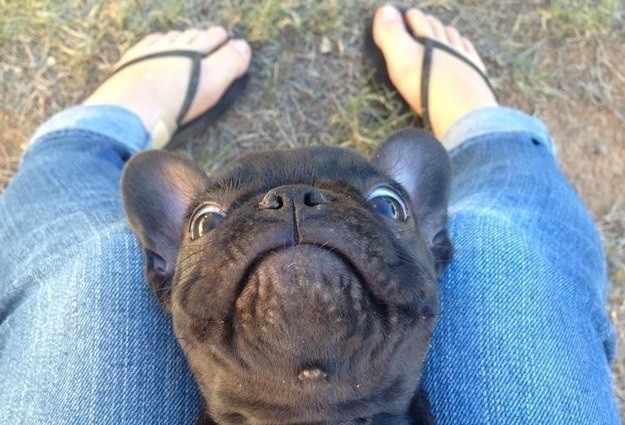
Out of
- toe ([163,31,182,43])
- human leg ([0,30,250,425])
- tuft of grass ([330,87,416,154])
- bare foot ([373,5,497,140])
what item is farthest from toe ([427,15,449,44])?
human leg ([0,30,250,425])

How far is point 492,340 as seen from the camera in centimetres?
221

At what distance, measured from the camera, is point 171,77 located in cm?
342

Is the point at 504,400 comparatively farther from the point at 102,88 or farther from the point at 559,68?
the point at 102,88

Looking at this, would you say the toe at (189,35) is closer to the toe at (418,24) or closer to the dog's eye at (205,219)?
the toe at (418,24)

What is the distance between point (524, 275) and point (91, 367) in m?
1.39

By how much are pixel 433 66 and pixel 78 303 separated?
203 centimetres

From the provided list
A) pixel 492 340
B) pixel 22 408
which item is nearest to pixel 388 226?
pixel 492 340

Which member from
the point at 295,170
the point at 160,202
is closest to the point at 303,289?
the point at 295,170

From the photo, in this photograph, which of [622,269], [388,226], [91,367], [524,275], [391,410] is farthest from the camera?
[622,269]

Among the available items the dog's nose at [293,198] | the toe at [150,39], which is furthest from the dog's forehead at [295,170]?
the toe at [150,39]

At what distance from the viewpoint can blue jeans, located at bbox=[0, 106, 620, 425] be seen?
6.97 feet

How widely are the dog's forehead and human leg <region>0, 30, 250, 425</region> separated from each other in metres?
0.59

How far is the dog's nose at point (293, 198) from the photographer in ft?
5.07

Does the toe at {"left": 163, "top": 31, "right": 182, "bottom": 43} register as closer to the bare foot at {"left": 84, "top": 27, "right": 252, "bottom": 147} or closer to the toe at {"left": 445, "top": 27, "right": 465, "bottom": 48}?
the bare foot at {"left": 84, "top": 27, "right": 252, "bottom": 147}
